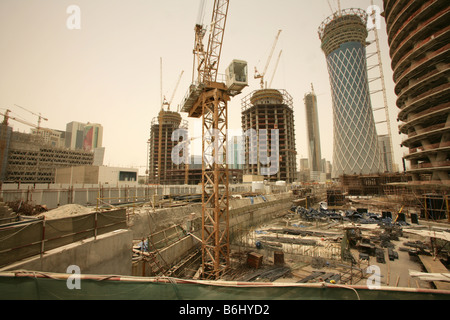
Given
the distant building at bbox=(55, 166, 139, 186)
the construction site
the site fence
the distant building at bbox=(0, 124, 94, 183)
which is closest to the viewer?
the construction site

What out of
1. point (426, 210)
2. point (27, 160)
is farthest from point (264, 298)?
point (27, 160)

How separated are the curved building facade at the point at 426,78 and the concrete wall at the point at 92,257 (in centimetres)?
4199

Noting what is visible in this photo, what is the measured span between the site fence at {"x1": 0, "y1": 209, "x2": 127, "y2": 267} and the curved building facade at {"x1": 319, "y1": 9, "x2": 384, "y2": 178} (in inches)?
4143

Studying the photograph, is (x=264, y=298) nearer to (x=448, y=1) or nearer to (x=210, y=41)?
(x=210, y=41)

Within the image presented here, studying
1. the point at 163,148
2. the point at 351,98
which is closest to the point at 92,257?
the point at 163,148

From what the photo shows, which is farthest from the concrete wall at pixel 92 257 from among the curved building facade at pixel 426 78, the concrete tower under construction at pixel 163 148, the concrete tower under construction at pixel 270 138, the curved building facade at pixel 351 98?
the curved building facade at pixel 351 98

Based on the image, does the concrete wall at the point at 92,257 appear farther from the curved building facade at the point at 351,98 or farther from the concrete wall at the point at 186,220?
the curved building facade at the point at 351,98

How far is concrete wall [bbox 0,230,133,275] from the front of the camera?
784 centimetres

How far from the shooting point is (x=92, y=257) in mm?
9891

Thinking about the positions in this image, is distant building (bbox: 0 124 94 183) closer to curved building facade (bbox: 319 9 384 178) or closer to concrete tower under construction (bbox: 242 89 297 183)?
concrete tower under construction (bbox: 242 89 297 183)

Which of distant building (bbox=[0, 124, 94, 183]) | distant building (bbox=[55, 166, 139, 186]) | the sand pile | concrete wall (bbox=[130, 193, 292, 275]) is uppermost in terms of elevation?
distant building (bbox=[0, 124, 94, 183])

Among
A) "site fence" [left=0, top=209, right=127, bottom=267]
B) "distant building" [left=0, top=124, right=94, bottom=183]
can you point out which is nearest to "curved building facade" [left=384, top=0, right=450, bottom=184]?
"site fence" [left=0, top=209, right=127, bottom=267]

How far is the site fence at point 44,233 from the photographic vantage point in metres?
7.07

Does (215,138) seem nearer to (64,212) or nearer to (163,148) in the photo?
(64,212)
